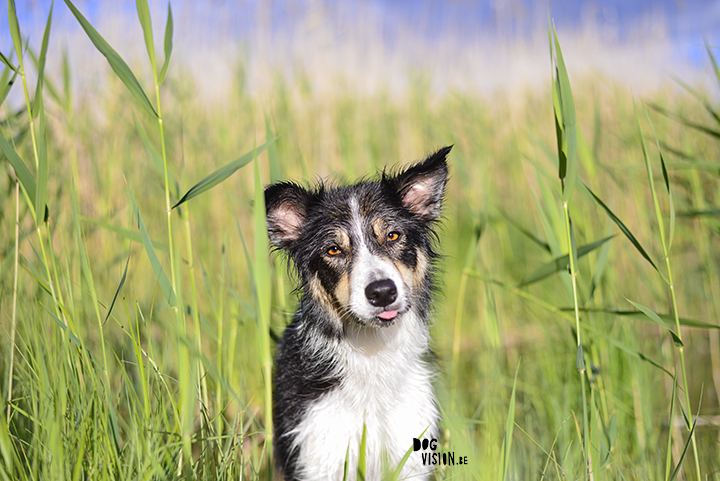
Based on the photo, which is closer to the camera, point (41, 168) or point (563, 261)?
point (41, 168)

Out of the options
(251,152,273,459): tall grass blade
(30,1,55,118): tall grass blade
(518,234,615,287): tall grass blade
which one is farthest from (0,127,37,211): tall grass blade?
(518,234,615,287): tall grass blade

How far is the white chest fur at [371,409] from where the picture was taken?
7.59 ft

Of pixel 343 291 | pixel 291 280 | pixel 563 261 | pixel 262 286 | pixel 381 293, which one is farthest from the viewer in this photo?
pixel 291 280

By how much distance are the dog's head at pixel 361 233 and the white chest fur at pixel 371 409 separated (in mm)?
233

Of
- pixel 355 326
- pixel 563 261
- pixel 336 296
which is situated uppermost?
pixel 563 261

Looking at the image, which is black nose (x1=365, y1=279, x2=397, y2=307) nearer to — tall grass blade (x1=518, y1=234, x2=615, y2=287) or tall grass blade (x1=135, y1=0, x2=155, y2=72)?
tall grass blade (x1=518, y1=234, x2=615, y2=287)

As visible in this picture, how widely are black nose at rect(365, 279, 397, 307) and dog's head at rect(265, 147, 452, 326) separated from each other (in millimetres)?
36

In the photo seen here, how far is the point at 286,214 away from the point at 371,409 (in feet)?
3.80

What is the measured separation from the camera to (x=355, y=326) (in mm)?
2525

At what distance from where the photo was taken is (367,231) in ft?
8.04

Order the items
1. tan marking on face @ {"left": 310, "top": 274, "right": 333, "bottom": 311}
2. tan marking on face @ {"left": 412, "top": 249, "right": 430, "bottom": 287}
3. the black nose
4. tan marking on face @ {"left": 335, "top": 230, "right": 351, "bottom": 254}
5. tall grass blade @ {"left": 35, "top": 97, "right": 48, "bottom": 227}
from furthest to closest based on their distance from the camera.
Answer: tan marking on face @ {"left": 412, "top": 249, "right": 430, "bottom": 287} < tan marking on face @ {"left": 310, "top": 274, "right": 333, "bottom": 311} < tan marking on face @ {"left": 335, "top": 230, "right": 351, "bottom": 254} < the black nose < tall grass blade @ {"left": 35, "top": 97, "right": 48, "bottom": 227}

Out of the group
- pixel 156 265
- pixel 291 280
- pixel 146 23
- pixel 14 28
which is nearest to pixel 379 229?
pixel 291 280

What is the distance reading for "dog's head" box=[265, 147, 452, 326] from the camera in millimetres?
2234

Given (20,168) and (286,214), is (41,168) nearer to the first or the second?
(20,168)
